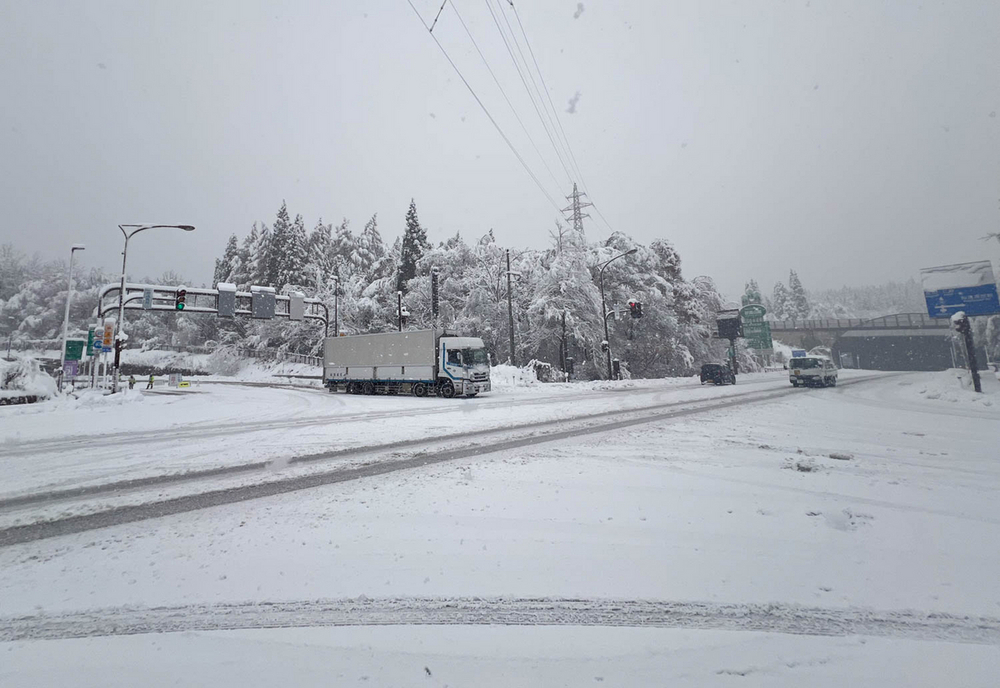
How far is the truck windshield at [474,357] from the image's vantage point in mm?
22297

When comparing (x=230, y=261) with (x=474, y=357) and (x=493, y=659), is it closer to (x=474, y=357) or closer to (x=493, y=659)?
(x=474, y=357)

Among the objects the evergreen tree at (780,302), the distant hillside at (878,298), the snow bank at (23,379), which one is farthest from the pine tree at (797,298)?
the snow bank at (23,379)

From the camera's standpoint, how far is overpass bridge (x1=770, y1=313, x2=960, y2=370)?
67.3m

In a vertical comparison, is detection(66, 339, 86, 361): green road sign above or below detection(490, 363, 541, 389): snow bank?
above

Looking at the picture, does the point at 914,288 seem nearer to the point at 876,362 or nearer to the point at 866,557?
the point at 876,362

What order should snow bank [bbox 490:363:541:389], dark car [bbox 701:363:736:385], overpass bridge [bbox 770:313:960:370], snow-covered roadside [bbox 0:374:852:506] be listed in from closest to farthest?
1. snow-covered roadside [bbox 0:374:852:506]
2. snow bank [bbox 490:363:541:389]
3. dark car [bbox 701:363:736:385]
4. overpass bridge [bbox 770:313:960:370]

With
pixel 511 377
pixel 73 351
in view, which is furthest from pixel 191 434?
pixel 73 351

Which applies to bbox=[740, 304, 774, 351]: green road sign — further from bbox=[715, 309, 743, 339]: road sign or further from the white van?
the white van

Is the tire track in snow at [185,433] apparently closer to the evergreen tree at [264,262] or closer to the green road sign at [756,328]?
the green road sign at [756,328]

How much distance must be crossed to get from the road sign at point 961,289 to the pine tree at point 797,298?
311 feet

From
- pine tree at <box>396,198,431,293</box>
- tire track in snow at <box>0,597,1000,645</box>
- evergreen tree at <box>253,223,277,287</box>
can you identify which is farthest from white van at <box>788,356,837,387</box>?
evergreen tree at <box>253,223,277,287</box>

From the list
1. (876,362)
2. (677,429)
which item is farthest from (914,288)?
(677,429)

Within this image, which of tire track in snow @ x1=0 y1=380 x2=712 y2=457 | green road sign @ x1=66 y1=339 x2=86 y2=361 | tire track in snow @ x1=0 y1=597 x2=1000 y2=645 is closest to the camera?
tire track in snow @ x1=0 y1=597 x2=1000 y2=645

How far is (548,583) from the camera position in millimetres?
3002
